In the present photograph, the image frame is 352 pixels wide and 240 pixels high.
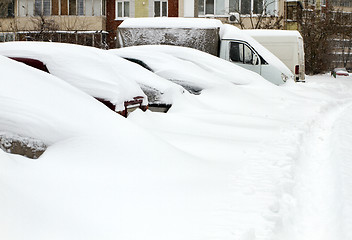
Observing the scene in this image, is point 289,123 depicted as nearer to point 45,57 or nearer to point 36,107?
point 45,57

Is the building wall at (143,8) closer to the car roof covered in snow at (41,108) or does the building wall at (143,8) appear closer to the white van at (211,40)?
the white van at (211,40)

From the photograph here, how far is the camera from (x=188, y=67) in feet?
36.4

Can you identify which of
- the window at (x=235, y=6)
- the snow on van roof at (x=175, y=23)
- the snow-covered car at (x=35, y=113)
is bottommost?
the snow-covered car at (x=35, y=113)

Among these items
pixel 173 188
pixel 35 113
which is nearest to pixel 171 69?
pixel 173 188

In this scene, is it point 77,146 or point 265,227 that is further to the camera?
point 77,146

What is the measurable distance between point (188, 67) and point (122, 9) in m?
29.5

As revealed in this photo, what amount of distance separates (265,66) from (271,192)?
491 inches

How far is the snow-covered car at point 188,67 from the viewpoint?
1049 cm

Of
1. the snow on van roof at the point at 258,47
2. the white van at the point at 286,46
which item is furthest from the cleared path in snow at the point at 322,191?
the white van at the point at 286,46

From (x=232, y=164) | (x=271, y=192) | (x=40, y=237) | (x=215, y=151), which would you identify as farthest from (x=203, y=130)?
(x=40, y=237)

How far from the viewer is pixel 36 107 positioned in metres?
4.37

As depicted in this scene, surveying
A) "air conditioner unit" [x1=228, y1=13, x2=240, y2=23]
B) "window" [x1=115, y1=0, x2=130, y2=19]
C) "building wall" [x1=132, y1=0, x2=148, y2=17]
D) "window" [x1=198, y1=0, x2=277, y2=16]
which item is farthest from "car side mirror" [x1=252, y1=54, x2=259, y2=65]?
"window" [x1=115, y1=0, x2=130, y2=19]

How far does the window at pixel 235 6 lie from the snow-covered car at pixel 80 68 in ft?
94.4

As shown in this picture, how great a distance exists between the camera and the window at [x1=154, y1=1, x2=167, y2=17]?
125ft
